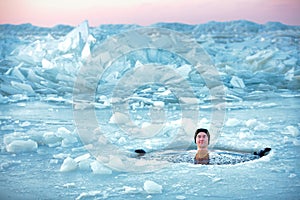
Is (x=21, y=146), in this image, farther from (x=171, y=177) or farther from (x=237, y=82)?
(x=237, y=82)

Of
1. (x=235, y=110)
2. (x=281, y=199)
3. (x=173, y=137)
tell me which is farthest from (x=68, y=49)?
(x=281, y=199)

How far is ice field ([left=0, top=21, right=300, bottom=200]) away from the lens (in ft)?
8.18

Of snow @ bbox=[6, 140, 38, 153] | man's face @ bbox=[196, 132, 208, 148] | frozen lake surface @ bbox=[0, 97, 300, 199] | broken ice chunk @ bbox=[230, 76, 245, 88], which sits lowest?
frozen lake surface @ bbox=[0, 97, 300, 199]

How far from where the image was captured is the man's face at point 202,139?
3367 mm

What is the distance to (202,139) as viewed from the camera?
3377 millimetres

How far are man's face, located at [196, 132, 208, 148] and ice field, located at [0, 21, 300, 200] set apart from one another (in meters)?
0.19

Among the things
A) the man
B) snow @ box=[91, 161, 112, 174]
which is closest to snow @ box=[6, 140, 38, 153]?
snow @ box=[91, 161, 112, 174]

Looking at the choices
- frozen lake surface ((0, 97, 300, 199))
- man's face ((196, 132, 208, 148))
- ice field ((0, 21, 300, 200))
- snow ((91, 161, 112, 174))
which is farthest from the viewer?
man's face ((196, 132, 208, 148))

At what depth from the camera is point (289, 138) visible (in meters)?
3.70

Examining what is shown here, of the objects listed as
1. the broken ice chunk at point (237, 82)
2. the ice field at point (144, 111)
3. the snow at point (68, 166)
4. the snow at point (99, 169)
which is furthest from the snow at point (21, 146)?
the broken ice chunk at point (237, 82)

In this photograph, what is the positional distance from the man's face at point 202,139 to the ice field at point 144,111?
0.19 metres

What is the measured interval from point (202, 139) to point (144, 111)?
1914 mm

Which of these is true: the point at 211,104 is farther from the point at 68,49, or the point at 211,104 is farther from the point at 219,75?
the point at 68,49

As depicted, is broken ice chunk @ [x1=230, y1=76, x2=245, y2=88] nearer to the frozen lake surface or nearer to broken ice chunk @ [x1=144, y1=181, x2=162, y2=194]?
the frozen lake surface
